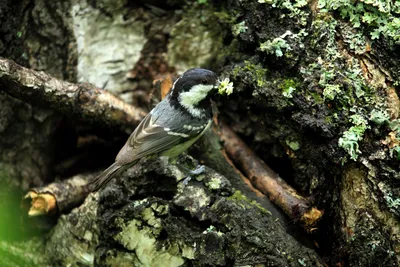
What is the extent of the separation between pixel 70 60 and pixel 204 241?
1531 millimetres

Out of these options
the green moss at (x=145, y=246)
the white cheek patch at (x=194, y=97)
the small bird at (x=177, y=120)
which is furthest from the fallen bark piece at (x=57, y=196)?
the white cheek patch at (x=194, y=97)

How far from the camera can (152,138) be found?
2.70 metres

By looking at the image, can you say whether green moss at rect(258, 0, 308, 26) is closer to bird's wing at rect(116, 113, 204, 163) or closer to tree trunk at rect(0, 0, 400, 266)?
tree trunk at rect(0, 0, 400, 266)

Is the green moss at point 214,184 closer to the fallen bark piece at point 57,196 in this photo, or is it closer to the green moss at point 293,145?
the green moss at point 293,145

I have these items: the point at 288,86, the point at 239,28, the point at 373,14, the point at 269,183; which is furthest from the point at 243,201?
the point at 373,14

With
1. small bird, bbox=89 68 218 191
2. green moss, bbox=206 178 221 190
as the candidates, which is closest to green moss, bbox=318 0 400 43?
small bird, bbox=89 68 218 191

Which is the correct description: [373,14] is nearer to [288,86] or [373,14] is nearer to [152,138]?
[288,86]

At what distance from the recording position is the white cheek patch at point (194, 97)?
9.02 feet

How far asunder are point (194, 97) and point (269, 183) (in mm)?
643

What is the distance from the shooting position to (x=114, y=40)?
10.5ft

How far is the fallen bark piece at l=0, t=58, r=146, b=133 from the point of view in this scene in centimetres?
253

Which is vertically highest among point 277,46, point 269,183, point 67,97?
point 277,46

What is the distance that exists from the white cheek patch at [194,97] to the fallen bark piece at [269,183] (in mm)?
249

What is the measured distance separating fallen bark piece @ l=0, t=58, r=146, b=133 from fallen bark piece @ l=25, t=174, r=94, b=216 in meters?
0.43
